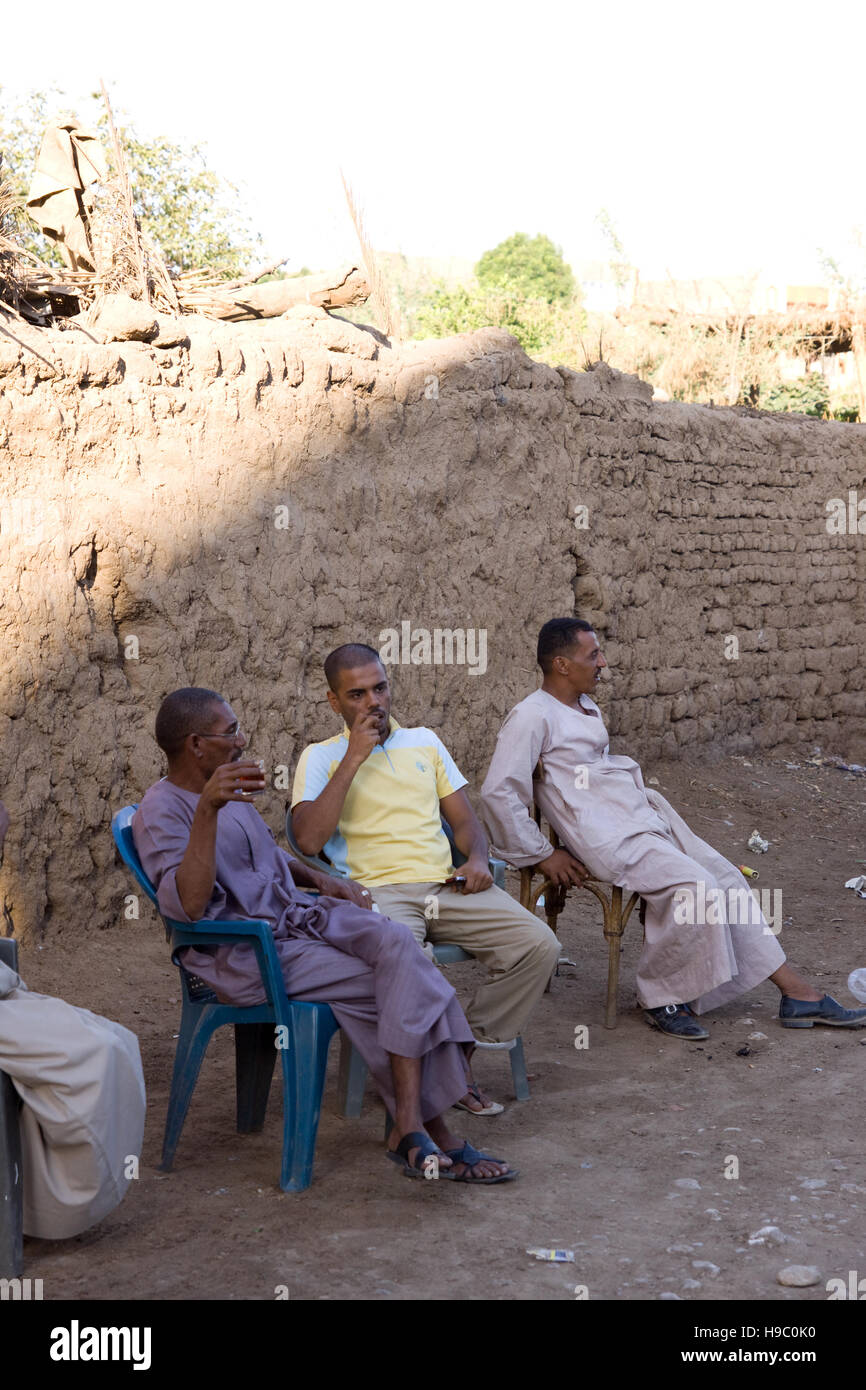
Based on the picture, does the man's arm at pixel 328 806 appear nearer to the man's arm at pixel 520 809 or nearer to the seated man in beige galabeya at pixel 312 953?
the seated man in beige galabeya at pixel 312 953

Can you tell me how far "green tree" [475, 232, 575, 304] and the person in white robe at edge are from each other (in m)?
26.5

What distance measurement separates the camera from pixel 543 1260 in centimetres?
286

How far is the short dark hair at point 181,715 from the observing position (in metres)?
3.42

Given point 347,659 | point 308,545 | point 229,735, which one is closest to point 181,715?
point 229,735

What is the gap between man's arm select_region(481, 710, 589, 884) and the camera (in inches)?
181

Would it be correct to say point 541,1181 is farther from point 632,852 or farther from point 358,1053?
point 632,852

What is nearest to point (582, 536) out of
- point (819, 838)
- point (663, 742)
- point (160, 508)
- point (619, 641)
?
point (619, 641)

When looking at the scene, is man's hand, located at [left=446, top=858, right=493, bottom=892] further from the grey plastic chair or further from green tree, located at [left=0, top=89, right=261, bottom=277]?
green tree, located at [left=0, top=89, right=261, bottom=277]

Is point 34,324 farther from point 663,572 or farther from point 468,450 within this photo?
point 663,572

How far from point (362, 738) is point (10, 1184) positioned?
1585mm

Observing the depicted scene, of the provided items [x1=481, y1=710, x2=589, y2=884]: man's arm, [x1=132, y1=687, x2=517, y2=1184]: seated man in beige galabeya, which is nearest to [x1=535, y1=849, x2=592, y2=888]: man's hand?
[x1=481, y1=710, x2=589, y2=884]: man's arm

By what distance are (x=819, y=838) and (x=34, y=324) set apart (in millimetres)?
5231

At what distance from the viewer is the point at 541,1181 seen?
10.9 ft

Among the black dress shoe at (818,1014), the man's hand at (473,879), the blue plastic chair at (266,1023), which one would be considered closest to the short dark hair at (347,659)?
the man's hand at (473,879)
